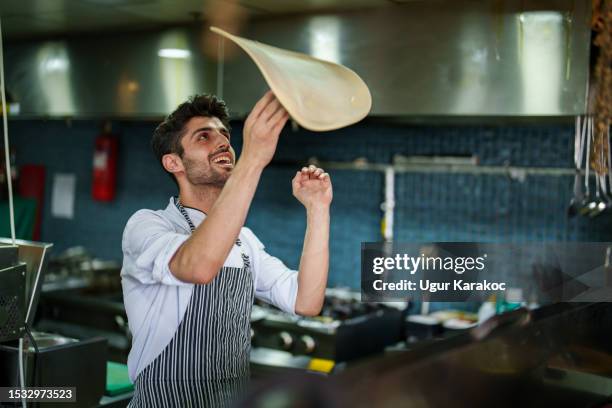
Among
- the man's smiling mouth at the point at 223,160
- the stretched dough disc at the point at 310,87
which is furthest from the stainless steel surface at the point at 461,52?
the stretched dough disc at the point at 310,87

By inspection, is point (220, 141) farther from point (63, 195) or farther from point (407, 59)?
point (63, 195)

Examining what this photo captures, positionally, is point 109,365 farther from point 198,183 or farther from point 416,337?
point 416,337

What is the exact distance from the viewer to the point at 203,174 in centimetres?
187

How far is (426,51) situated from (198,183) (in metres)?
1.51

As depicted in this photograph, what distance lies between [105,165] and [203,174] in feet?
10.3

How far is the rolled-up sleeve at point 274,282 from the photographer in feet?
6.45

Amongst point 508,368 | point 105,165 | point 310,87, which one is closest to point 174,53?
point 105,165

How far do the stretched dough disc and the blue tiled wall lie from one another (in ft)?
6.61

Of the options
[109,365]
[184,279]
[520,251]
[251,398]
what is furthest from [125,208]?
[251,398]

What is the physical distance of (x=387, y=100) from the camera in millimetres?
3135

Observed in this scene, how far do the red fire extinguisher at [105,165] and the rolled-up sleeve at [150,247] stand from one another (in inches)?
123

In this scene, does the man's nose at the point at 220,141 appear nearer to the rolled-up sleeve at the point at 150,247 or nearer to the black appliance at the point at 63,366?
the rolled-up sleeve at the point at 150,247

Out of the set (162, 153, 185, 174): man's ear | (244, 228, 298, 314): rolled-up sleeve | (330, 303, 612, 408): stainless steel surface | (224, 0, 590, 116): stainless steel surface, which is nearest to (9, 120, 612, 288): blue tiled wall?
(224, 0, 590, 116): stainless steel surface

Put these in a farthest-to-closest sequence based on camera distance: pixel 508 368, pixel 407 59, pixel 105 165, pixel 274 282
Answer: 1. pixel 105 165
2. pixel 407 59
3. pixel 274 282
4. pixel 508 368
